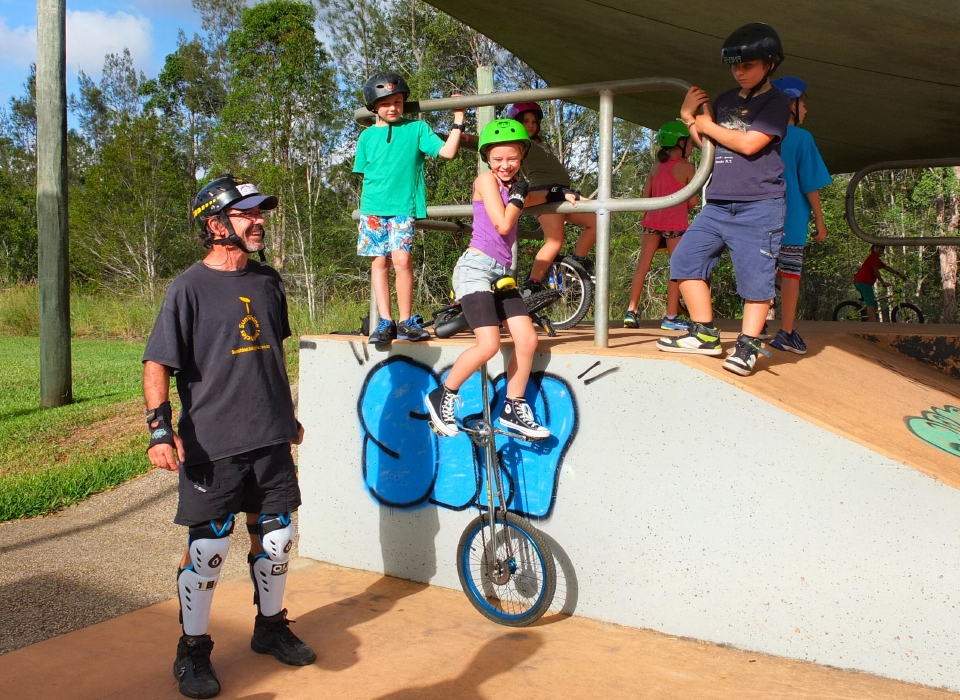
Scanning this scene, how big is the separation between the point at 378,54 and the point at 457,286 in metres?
23.3

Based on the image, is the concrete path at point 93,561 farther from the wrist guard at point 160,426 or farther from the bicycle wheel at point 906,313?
the bicycle wheel at point 906,313

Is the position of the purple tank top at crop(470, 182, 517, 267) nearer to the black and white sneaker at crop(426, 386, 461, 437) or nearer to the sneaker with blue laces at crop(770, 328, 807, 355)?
the black and white sneaker at crop(426, 386, 461, 437)

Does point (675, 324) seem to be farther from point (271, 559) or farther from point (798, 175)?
point (271, 559)

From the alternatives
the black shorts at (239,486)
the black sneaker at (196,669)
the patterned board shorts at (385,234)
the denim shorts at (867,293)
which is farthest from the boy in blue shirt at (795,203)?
the denim shorts at (867,293)

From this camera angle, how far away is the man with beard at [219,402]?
3.20 metres

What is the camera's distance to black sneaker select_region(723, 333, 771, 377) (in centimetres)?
358

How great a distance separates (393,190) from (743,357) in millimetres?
2049

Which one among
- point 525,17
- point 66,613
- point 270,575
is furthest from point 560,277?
point 66,613

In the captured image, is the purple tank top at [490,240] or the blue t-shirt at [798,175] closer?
the purple tank top at [490,240]

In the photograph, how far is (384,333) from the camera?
4465 millimetres

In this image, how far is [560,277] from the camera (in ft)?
18.2

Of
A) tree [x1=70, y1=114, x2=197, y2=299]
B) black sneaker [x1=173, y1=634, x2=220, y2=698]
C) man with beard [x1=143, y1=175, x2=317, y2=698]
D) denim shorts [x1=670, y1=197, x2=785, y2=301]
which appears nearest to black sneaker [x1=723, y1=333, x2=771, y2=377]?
denim shorts [x1=670, y1=197, x2=785, y2=301]

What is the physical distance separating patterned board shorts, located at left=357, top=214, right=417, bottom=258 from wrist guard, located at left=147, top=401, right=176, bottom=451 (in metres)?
1.67

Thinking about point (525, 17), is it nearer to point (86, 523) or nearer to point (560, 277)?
point (560, 277)
